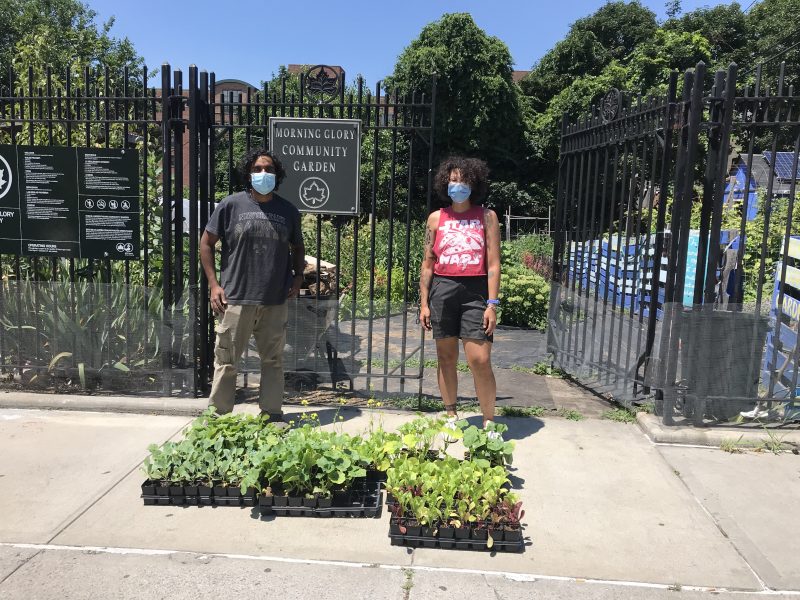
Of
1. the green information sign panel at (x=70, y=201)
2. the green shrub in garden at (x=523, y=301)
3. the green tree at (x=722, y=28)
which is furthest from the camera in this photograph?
the green tree at (x=722, y=28)

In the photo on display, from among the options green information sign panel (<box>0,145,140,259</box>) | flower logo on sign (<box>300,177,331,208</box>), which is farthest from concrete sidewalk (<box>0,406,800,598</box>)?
flower logo on sign (<box>300,177,331,208</box>)

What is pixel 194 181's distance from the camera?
5.03 m

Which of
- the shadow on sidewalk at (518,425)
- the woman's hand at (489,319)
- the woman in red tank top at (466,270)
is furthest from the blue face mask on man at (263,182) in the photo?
the shadow on sidewalk at (518,425)

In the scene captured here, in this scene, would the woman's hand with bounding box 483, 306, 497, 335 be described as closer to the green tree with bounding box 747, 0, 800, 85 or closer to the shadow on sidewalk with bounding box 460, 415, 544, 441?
the shadow on sidewalk with bounding box 460, 415, 544, 441

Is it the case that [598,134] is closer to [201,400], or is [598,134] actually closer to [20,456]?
[201,400]

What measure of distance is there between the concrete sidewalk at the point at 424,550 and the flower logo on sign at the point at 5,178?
2.06 m

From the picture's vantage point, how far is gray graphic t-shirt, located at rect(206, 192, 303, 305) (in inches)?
171

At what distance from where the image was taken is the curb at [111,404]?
5020 mm

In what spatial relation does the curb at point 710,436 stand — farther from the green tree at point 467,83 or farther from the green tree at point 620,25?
the green tree at point 620,25

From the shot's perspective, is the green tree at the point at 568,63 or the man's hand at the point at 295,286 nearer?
the man's hand at the point at 295,286

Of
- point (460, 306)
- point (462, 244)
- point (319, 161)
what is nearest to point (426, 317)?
point (460, 306)

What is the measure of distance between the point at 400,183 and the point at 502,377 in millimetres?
17303

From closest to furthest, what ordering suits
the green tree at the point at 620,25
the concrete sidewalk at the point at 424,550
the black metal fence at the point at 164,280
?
the concrete sidewalk at the point at 424,550 < the black metal fence at the point at 164,280 < the green tree at the point at 620,25

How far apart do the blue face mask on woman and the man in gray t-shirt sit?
1117 millimetres
